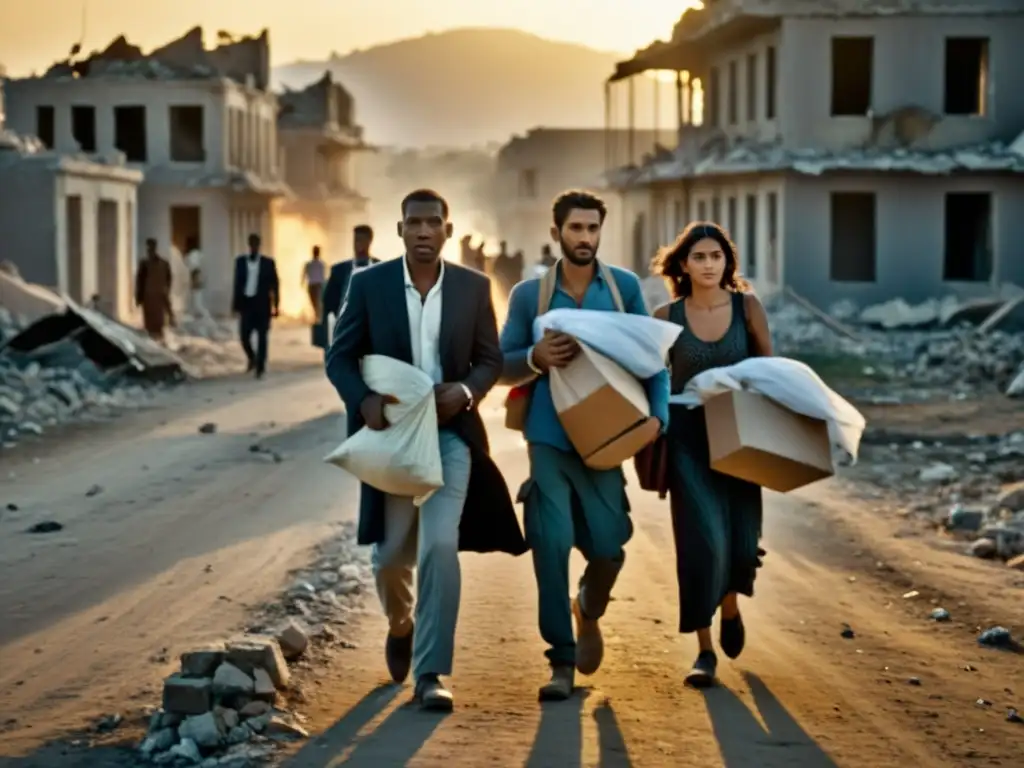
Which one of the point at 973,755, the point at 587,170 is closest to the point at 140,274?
the point at 973,755

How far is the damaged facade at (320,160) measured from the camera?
6353 cm

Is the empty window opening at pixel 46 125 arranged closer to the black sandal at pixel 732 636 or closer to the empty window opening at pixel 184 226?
the empty window opening at pixel 184 226

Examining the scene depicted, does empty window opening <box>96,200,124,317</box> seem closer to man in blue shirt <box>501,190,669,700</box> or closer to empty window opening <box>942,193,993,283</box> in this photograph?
empty window opening <box>942,193,993,283</box>

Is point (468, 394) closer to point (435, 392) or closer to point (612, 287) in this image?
point (435, 392)

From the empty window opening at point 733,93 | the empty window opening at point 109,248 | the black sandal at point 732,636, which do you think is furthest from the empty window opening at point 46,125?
the black sandal at point 732,636

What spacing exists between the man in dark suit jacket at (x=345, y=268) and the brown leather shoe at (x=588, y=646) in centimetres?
776

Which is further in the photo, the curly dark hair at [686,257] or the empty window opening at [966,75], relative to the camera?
the empty window opening at [966,75]

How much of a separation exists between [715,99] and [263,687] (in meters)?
37.0

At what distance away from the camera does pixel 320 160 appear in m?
65.4

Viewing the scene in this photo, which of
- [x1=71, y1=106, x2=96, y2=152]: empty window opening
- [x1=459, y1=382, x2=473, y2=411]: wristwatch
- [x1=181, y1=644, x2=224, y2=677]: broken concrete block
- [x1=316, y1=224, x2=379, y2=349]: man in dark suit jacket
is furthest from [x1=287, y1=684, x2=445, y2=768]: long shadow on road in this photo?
[x1=71, y1=106, x2=96, y2=152]: empty window opening

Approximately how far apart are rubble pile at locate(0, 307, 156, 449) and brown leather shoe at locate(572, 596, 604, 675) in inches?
419

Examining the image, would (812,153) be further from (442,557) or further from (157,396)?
(442,557)

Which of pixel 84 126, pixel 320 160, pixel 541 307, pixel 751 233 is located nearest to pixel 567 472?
pixel 541 307

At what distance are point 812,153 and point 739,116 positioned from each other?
15.8 feet
